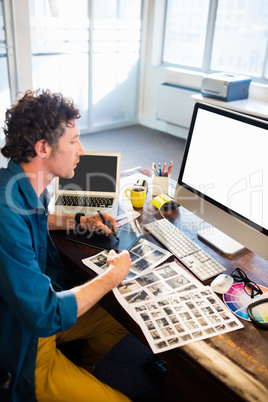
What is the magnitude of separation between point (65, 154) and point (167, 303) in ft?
1.81

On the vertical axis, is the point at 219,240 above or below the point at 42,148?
below

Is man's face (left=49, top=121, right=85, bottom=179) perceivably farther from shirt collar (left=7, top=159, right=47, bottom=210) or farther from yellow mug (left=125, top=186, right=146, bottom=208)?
yellow mug (left=125, top=186, right=146, bottom=208)

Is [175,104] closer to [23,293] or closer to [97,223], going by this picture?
[97,223]

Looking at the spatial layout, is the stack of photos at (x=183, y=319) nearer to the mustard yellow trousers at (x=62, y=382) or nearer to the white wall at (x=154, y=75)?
the mustard yellow trousers at (x=62, y=382)

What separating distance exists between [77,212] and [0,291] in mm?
641

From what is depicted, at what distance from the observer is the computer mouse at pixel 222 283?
3.82 ft

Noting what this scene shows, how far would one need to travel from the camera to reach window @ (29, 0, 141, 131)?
4.32m

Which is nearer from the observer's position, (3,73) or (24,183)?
(24,183)

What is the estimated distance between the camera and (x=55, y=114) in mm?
1125

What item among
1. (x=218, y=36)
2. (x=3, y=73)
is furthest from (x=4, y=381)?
(x=218, y=36)

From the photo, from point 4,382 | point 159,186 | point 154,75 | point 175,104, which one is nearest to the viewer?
point 4,382

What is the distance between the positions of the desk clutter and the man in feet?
0.23

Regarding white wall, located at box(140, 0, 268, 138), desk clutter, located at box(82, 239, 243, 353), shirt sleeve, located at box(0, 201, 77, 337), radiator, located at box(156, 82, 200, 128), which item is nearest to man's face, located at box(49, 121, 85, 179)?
shirt sleeve, located at box(0, 201, 77, 337)

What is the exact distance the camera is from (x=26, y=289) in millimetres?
954
